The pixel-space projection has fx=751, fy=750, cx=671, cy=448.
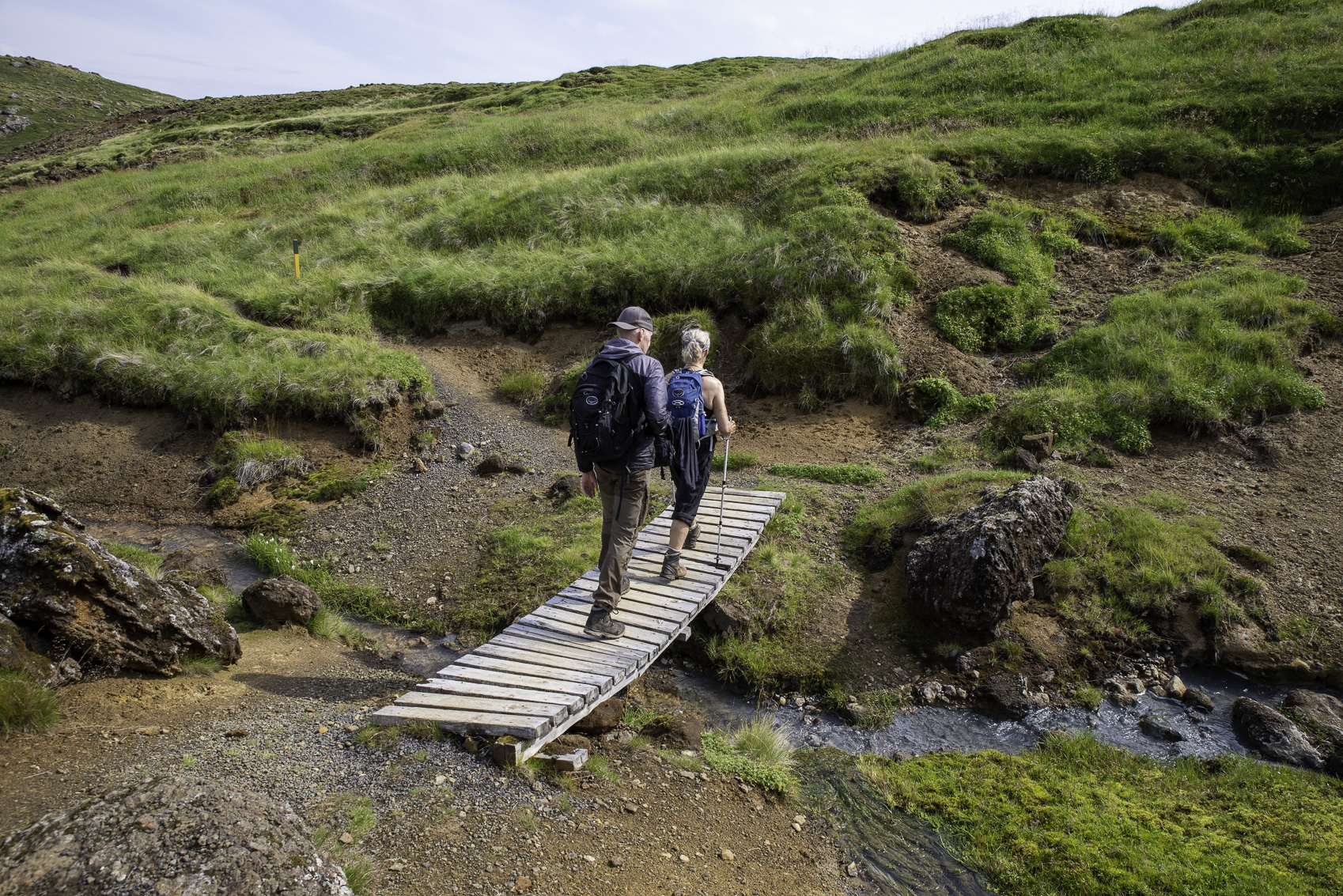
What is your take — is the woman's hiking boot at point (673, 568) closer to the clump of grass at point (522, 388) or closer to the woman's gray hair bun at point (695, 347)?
the woman's gray hair bun at point (695, 347)

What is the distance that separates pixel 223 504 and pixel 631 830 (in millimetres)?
10316

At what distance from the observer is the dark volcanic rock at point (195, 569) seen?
964 centimetres

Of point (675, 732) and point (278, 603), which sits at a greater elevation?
point (278, 603)

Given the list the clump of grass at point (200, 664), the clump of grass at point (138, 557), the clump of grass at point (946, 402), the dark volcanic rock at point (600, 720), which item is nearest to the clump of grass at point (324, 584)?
the clump of grass at point (138, 557)

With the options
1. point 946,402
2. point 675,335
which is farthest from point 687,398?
point 675,335

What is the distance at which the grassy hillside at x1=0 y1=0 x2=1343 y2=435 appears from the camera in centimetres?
1489

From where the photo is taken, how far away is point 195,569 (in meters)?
10.0

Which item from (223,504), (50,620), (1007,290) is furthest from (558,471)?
(1007,290)

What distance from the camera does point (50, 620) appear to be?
615 centimetres

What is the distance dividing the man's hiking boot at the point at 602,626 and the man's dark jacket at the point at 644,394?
1517 millimetres

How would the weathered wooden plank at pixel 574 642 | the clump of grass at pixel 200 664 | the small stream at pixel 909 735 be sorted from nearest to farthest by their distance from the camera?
the small stream at pixel 909 735
the clump of grass at pixel 200 664
the weathered wooden plank at pixel 574 642

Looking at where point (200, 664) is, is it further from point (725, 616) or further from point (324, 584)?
point (725, 616)

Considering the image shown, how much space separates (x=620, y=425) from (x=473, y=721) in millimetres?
2686

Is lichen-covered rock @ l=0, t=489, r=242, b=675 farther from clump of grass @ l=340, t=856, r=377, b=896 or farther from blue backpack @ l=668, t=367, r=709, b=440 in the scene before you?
blue backpack @ l=668, t=367, r=709, b=440
